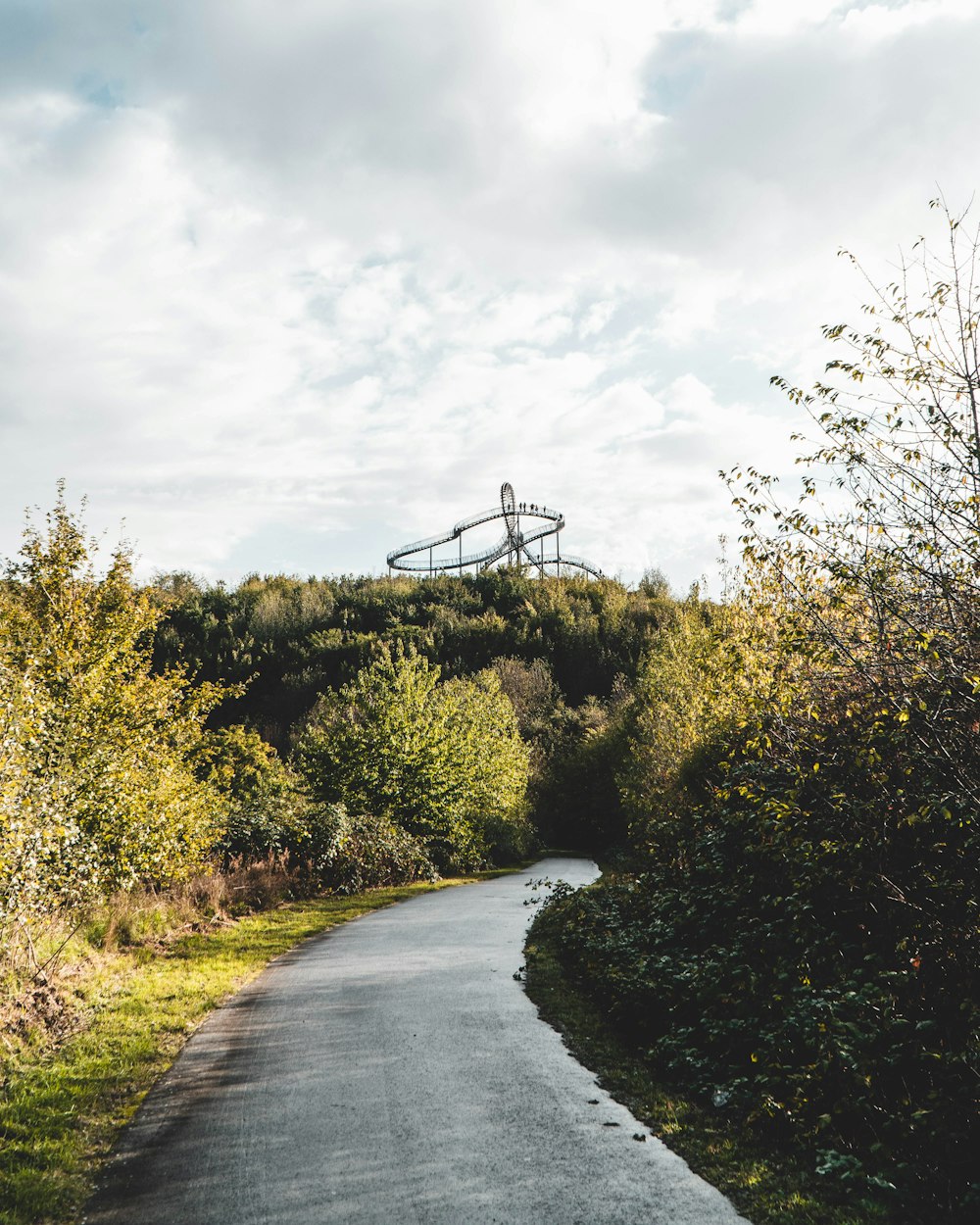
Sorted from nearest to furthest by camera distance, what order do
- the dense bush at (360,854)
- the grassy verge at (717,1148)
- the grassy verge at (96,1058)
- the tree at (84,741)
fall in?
the grassy verge at (717,1148)
the grassy verge at (96,1058)
the tree at (84,741)
the dense bush at (360,854)

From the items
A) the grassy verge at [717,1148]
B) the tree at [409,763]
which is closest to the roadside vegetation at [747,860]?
the grassy verge at [717,1148]

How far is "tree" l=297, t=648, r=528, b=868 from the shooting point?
950 inches

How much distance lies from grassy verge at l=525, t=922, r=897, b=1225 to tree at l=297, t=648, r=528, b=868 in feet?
53.2

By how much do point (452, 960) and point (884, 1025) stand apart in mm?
6457

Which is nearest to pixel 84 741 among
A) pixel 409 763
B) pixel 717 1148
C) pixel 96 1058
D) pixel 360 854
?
pixel 96 1058

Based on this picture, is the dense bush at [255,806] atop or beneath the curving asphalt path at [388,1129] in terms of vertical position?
atop

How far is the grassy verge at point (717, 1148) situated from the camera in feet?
15.7

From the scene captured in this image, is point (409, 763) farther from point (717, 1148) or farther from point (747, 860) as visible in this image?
point (717, 1148)

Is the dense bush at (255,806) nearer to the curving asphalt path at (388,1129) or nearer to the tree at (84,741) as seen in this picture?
the tree at (84,741)

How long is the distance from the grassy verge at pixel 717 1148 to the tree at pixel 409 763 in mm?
16215

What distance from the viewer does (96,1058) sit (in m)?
7.66

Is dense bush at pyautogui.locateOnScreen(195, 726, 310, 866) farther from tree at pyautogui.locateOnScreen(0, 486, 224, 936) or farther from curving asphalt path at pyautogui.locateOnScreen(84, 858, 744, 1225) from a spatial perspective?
curving asphalt path at pyautogui.locateOnScreen(84, 858, 744, 1225)

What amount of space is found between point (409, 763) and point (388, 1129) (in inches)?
755

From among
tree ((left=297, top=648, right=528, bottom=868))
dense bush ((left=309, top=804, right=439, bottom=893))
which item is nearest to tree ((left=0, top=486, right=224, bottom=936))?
dense bush ((left=309, top=804, right=439, bottom=893))
